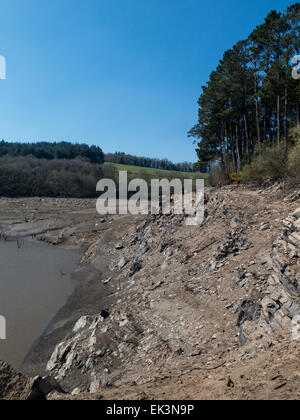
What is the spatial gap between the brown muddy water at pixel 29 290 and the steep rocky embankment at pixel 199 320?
684 millimetres

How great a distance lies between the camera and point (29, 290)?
11711 mm

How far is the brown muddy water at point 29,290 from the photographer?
812 centimetres

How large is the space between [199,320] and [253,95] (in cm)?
1731

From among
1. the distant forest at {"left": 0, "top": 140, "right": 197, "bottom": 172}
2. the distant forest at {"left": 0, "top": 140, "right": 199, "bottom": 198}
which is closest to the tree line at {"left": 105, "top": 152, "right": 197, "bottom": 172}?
the distant forest at {"left": 0, "top": 140, "right": 197, "bottom": 172}

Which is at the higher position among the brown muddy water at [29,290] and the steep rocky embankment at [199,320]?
the steep rocky embankment at [199,320]

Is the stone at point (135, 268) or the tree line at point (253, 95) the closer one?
the stone at point (135, 268)

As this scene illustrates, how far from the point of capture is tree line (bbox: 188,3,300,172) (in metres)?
16.5

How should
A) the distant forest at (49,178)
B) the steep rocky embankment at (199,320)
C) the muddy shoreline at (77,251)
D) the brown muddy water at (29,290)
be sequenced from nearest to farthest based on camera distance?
the steep rocky embankment at (199,320) → the muddy shoreline at (77,251) → the brown muddy water at (29,290) → the distant forest at (49,178)

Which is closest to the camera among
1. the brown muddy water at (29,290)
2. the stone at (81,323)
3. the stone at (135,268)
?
the stone at (81,323)

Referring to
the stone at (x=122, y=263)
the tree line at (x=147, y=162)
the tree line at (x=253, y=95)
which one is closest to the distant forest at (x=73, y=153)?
the tree line at (x=147, y=162)

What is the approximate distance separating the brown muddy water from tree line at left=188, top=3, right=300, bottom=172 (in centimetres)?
1321

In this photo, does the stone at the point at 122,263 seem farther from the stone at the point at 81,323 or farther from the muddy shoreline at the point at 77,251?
the stone at the point at 81,323

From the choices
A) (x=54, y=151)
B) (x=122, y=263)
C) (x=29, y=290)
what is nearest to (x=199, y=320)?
(x=122, y=263)

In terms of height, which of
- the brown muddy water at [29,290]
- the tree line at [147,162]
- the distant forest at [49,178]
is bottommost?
the brown muddy water at [29,290]
